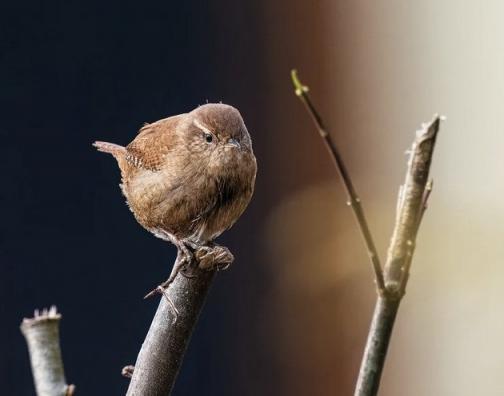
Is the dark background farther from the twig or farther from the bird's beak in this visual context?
the twig

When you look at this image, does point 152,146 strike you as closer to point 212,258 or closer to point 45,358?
point 212,258

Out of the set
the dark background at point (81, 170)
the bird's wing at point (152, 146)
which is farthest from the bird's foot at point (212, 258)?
the dark background at point (81, 170)

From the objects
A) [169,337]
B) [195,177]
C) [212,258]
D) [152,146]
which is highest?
[152,146]

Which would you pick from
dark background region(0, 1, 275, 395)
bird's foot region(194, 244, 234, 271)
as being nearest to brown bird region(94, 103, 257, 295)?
bird's foot region(194, 244, 234, 271)

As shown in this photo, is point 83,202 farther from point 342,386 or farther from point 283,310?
point 342,386

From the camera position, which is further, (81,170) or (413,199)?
(81,170)

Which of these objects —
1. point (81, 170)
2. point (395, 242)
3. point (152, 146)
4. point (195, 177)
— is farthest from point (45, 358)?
point (81, 170)
